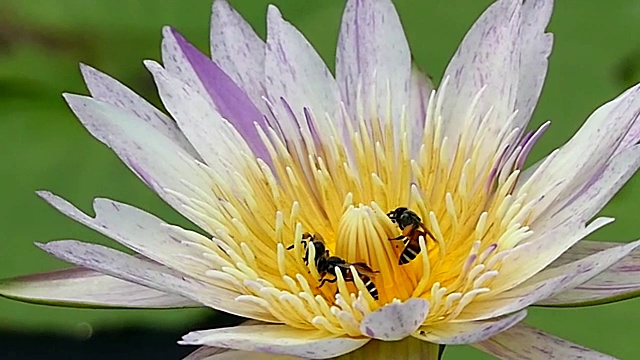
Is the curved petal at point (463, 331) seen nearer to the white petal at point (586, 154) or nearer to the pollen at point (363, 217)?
the pollen at point (363, 217)

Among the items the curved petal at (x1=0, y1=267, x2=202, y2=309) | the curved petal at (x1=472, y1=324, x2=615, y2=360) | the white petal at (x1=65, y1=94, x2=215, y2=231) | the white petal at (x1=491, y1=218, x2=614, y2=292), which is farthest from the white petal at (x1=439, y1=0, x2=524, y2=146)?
the curved petal at (x1=0, y1=267, x2=202, y2=309)

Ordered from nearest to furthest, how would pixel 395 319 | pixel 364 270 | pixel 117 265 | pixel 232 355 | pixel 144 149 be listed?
pixel 395 319 → pixel 117 265 → pixel 232 355 → pixel 364 270 → pixel 144 149

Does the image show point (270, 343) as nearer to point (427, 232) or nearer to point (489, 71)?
point (427, 232)

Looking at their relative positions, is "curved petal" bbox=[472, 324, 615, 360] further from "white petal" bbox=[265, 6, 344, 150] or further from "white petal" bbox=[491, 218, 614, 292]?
"white petal" bbox=[265, 6, 344, 150]

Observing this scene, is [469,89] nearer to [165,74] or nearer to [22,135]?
[165,74]

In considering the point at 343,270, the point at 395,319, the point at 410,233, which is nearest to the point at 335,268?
the point at 343,270

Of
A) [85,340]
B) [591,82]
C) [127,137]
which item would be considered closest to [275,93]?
[127,137]
